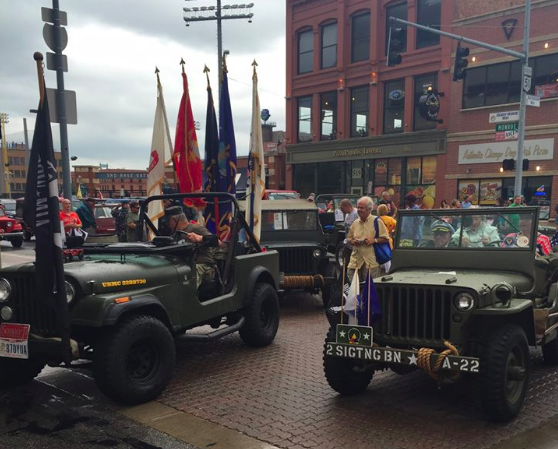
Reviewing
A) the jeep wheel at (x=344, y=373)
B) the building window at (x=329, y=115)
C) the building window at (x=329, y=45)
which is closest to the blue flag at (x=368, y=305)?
the jeep wheel at (x=344, y=373)

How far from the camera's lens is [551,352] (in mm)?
5715

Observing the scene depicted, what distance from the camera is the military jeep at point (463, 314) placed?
160 inches

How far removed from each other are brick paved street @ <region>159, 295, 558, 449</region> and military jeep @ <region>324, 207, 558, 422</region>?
0.84ft

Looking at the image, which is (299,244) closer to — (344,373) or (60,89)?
(344,373)

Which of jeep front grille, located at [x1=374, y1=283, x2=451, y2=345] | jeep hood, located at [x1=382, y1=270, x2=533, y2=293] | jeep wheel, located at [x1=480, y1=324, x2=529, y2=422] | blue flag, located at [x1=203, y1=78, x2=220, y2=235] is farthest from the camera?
blue flag, located at [x1=203, y1=78, x2=220, y2=235]

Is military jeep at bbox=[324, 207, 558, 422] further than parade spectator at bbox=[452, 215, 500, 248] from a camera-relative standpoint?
No

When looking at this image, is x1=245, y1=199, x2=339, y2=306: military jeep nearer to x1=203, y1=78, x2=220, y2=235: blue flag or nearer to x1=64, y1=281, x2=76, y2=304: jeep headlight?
x1=203, y1=78, x2=220, y2=235: blue flag

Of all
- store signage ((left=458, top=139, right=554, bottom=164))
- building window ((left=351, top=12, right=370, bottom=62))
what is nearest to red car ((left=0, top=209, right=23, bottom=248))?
building window ((left=351, top=12, right=370, bottom=62))

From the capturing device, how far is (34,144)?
4.41 m

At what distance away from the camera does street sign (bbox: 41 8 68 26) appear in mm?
9157

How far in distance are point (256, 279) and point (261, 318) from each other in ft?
1.89

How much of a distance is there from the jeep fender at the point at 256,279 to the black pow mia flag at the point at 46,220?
2.45 m

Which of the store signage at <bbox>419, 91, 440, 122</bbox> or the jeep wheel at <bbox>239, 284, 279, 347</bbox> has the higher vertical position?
the store signage at <bbox>419, 91, 440, 122</bbox>

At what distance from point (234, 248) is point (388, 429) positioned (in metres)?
2.84
